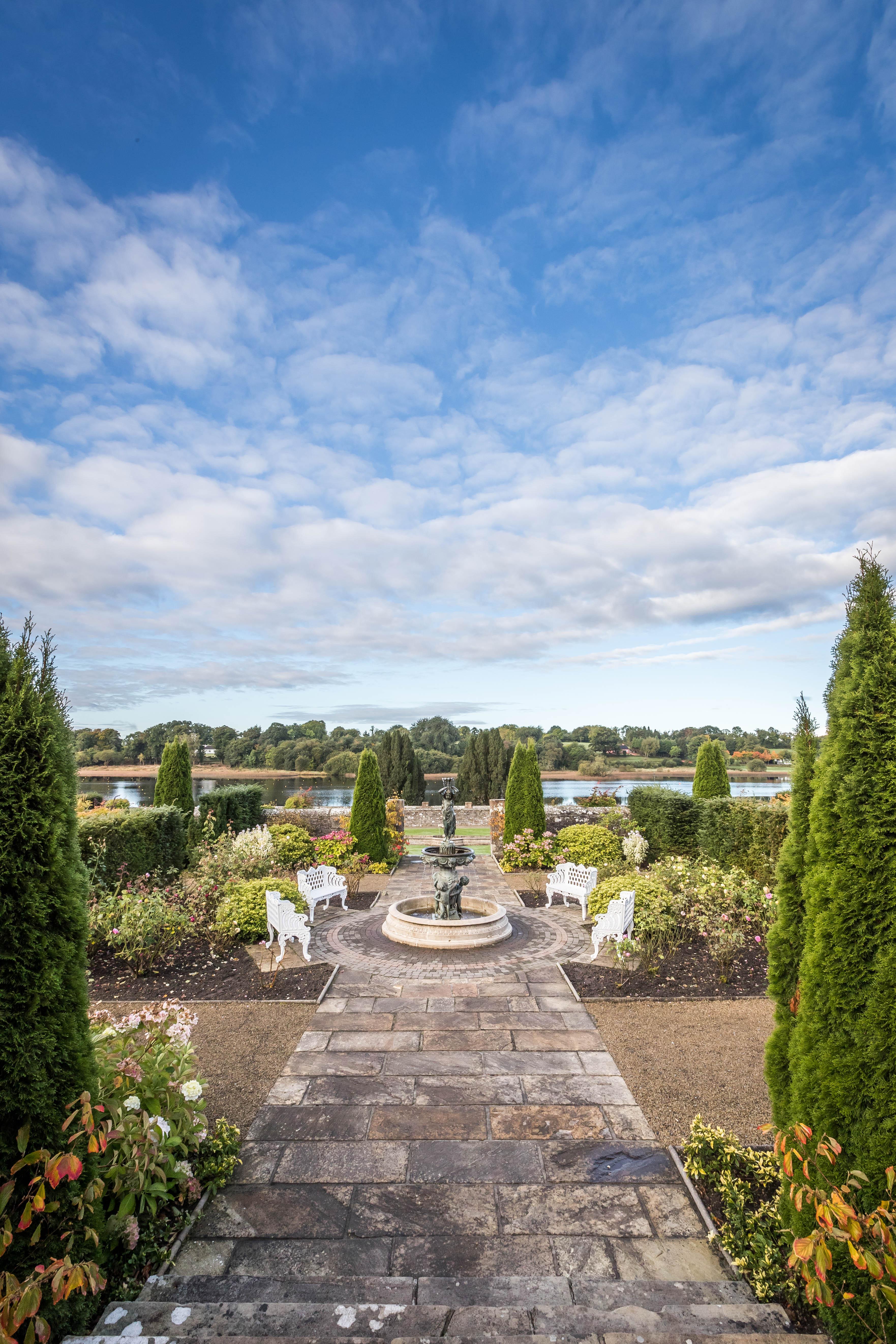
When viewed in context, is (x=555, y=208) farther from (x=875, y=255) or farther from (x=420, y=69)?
(x=875, y=255)

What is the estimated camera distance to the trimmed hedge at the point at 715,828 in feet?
30.3

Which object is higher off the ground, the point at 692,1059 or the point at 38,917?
the point at 38,917

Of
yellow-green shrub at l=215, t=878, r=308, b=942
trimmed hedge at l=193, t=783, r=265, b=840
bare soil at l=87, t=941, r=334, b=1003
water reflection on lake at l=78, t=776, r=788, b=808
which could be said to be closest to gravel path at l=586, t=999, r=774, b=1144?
bare soil at l=87, t=941, r=334, b=1003

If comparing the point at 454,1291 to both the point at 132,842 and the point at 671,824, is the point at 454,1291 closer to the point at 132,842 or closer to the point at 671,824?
the point at 132,842

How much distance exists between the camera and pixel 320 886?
9.24 metres

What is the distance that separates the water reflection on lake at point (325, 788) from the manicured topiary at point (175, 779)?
767 mm

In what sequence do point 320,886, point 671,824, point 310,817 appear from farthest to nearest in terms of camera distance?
point 310,817 → point 671,824 → point 320,886

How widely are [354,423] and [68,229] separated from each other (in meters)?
4.03

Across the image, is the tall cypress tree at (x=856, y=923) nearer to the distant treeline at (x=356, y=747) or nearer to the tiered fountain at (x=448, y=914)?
the tiered fountain at (x=448, y=914)

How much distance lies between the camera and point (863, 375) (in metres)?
6.19

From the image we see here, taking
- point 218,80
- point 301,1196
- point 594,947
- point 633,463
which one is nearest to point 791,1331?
point 301,1196

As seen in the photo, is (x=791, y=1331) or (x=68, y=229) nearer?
(x=791, y=1331)

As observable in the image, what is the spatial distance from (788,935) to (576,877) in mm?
7329

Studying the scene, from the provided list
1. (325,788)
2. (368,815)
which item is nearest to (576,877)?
(368,815)
